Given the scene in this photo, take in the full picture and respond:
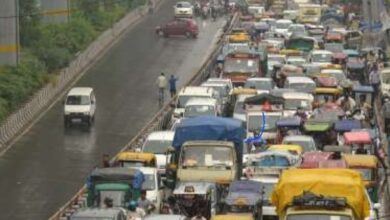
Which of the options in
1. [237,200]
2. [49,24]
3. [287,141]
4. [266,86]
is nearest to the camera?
[237,200]

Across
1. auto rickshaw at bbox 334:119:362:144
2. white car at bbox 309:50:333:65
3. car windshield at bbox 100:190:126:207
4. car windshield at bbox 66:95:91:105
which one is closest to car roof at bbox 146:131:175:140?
auto rickshaw at bbox 334:119:362:144

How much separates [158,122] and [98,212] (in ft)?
56.4

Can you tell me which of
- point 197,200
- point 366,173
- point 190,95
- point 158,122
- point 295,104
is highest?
point 366,173

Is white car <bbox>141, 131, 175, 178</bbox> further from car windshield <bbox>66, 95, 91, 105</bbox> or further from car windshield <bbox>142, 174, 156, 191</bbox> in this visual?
car windshield <bbox>66, 95, 91, 105</bbox>

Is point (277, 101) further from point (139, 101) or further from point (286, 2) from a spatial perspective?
point (286, 2)

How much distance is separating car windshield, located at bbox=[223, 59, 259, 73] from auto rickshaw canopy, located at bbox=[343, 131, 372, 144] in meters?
15.5

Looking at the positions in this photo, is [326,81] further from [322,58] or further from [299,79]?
[322,58]

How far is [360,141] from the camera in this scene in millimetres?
34219

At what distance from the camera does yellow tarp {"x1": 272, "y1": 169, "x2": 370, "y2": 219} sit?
22.4 m

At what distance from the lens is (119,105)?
1913 inches

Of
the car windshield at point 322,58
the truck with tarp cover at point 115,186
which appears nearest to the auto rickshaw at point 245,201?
the truck with tarp cover at point 115,186

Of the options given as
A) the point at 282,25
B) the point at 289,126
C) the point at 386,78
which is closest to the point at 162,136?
the point at 289,126

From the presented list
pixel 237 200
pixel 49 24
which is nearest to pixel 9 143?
pixel 237 200

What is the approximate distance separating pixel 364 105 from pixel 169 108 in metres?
6.88
